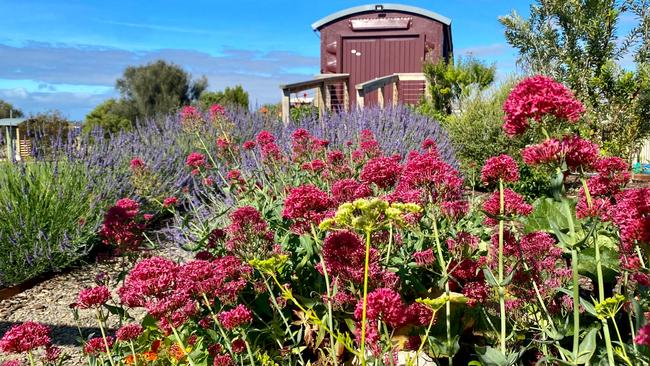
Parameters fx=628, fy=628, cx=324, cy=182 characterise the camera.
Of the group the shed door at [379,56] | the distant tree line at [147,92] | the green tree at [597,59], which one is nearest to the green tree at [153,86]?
the distant tree line at [147,92]

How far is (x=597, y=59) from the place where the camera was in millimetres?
8914

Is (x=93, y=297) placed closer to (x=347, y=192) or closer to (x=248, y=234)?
(x=248, y=234)

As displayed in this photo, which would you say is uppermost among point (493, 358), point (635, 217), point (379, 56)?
point (379, 56)

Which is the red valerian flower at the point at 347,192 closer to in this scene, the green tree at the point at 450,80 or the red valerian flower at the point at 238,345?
the red valerian flower at the point at 238,345

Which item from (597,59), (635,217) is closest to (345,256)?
(635,217)

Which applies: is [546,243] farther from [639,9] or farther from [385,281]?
[639,9]

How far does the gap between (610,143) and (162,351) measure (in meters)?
7.99

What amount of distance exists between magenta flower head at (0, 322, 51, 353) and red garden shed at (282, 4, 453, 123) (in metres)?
18.6

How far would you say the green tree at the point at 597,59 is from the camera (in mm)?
8656

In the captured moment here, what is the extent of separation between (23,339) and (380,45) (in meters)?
19.9

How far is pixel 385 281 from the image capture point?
2006 millimetres

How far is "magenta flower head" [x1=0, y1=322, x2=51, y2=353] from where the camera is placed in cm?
207

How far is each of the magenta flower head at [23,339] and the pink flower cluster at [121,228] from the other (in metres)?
0.59

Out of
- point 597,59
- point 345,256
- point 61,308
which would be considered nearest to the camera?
point 345,256
